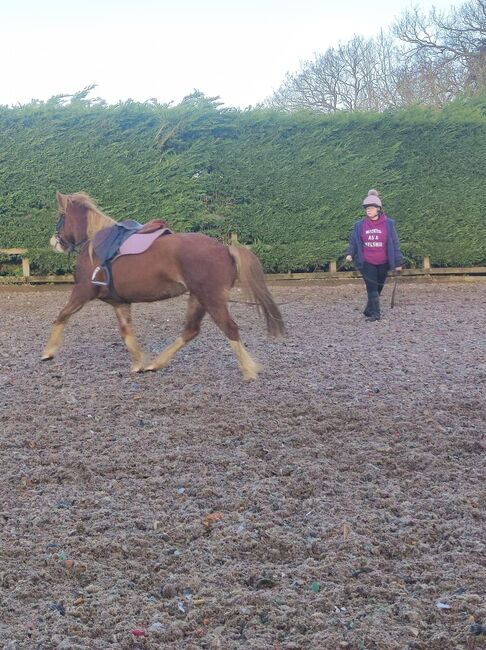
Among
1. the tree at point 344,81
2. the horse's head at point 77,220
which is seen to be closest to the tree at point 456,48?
the tree at point 344,81

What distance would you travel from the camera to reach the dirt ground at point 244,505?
2.19 meters

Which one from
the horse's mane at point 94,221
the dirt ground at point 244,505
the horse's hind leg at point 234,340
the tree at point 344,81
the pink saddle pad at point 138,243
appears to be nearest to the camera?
the dirt ground at point 244,505

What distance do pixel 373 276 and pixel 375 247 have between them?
0.41 meters

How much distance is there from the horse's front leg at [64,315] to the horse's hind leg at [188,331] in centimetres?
85

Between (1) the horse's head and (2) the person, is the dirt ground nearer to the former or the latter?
(1) the horse's head

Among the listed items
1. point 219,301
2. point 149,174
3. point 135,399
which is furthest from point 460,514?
point 149,174

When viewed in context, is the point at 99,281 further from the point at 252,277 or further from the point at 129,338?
the point at 252,277

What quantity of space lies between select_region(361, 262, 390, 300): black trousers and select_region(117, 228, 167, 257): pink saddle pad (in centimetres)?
394

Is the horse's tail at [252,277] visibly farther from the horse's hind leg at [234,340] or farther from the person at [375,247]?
the person at [375,247]

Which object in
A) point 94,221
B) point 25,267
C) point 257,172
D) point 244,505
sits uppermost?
point 257,172

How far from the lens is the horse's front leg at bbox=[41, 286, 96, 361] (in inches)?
243

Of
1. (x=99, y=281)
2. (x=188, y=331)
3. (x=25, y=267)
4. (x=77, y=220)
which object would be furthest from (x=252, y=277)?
(x=25, y=267)

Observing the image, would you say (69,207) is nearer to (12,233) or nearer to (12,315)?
(12,315)

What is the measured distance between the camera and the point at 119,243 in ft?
19.8
